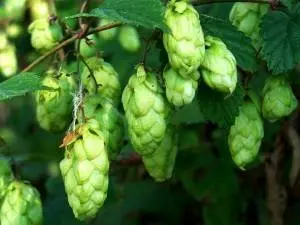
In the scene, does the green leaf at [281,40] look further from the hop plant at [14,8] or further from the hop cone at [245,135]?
the hop plant at [14,8]

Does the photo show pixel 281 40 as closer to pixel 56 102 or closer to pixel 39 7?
pixel 56 102

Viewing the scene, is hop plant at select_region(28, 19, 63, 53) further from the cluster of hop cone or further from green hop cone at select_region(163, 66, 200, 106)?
green hop cone at select_region(163, 66, 200, 106)

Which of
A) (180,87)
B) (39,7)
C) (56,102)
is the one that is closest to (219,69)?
(180,87)

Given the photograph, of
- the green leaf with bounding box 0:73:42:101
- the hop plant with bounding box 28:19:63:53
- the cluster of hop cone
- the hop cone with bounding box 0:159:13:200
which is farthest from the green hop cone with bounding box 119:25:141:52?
the green leaf with bounding box 0:73:42:101

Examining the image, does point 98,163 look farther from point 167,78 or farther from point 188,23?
point 188,23

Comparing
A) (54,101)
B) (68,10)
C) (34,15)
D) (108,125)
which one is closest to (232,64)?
(108,125)

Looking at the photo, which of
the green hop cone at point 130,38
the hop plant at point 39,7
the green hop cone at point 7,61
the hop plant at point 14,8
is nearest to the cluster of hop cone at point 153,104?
the green hop cone at point 7,61
